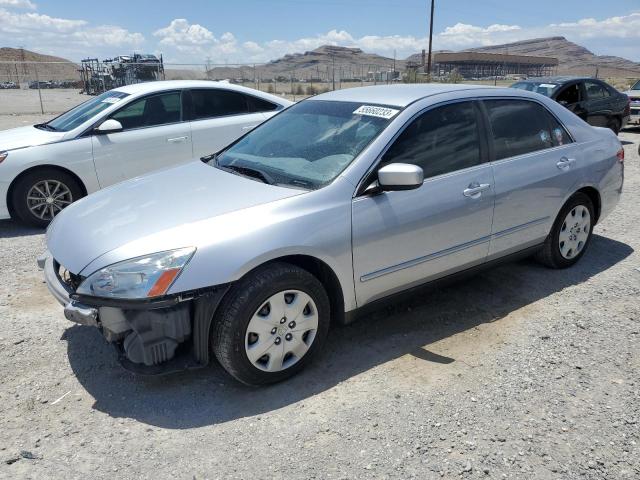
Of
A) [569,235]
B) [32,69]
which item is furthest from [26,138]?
[32,69]

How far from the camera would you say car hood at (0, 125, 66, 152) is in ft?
19.9

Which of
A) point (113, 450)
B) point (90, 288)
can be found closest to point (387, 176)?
point (90, 288)

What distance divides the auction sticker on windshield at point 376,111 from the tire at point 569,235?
6.43ft

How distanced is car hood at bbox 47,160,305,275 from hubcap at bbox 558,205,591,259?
277 centimetres

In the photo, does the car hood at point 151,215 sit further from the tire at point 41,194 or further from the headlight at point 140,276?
the tire at point 41,194

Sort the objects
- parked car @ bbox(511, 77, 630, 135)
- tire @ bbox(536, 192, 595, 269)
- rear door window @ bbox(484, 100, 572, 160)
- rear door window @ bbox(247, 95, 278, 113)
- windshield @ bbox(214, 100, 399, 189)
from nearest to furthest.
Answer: windshield @ bbox(214, 100, 399, 189), rear door window @ bbox(484, 100, 572, 160), tire @ bbox(536, 192, 595, 269), rear door window @ bbox(247, 95, 278, 113), parked car @ bbox(511, 77, 630, 135)

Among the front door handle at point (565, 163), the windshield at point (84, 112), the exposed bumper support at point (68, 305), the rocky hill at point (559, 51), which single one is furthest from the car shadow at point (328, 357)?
the rocky hill at point (559, 51)

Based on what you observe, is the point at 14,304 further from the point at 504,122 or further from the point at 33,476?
the point at 504,122

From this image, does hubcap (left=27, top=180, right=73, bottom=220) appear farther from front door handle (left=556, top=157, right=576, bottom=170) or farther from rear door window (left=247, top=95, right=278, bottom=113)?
front door handle (left=556, top=157, right=576, bottom=170)

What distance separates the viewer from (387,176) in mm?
3131

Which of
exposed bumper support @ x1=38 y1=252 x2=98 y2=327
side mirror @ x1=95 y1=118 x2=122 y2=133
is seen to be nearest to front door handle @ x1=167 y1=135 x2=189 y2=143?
side mirror @ x1=95 y1=118 x2=122 y2=133

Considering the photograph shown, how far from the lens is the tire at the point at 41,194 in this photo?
19.8ft

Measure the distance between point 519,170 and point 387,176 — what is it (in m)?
1.46

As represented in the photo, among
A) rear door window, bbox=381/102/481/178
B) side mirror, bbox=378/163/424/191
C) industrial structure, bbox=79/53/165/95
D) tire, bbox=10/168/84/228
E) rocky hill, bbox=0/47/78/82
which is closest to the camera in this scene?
side mirror, bbox=378/163/424/191
